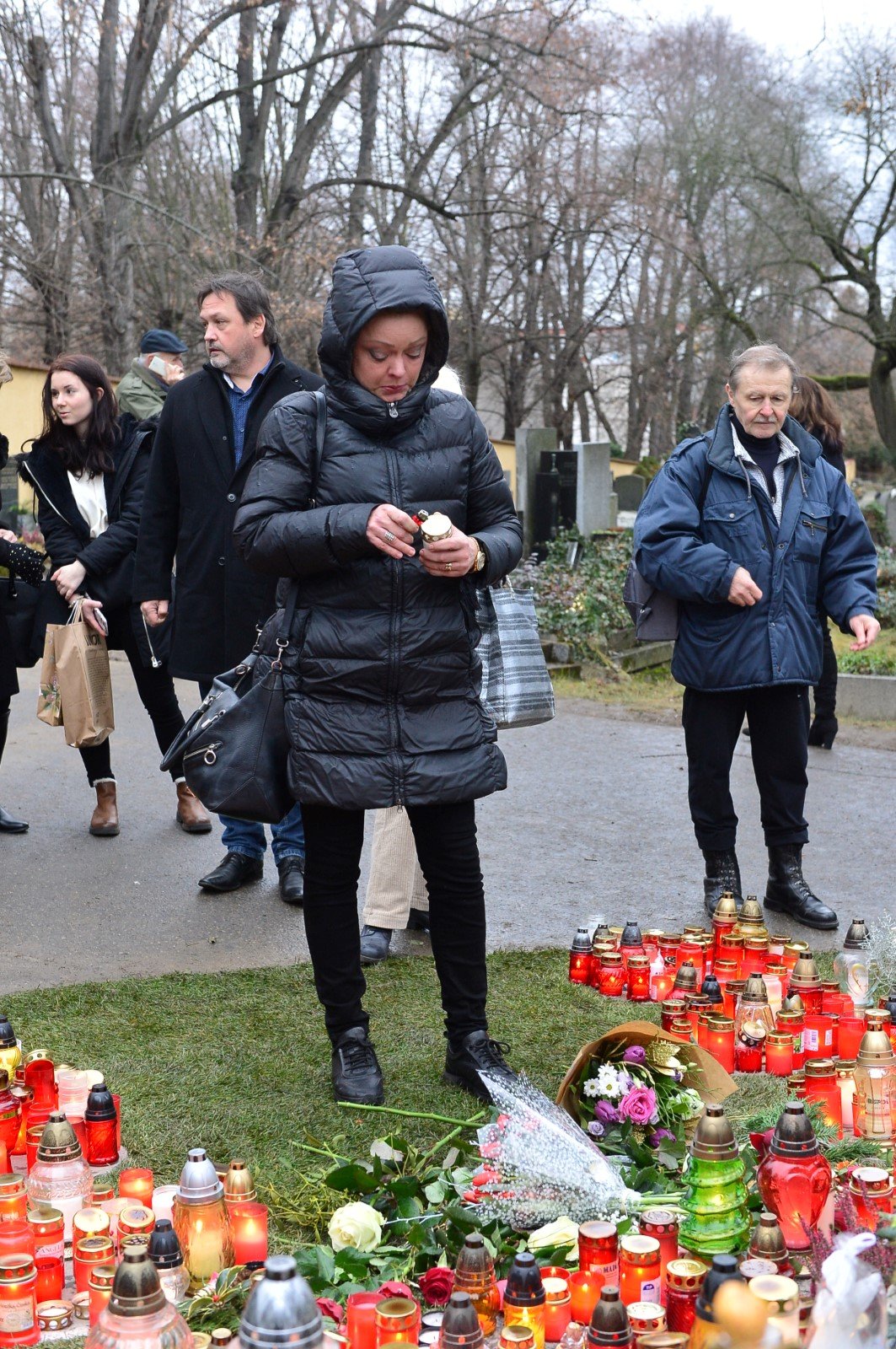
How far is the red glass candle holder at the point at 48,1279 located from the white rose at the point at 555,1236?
0.84 metres

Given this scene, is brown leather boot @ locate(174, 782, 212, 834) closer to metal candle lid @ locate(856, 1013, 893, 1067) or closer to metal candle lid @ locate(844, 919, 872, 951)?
metal candle lid @ locate(844, 919, 872, 951)

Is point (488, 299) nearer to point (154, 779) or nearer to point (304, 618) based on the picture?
point (154, 779)

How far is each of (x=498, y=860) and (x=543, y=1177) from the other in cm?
320

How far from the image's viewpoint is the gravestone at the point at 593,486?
52.2ft

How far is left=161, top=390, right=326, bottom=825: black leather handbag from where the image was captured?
3486 mm

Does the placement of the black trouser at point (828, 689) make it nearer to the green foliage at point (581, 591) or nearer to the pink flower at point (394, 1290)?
the green foliage at point (581, 591)

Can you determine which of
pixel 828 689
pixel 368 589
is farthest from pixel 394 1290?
pixel 828 689

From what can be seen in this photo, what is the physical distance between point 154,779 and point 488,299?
80.8 ft

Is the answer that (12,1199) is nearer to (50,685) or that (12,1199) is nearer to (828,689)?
(50,685)

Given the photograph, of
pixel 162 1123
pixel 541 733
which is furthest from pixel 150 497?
pixel 541 733

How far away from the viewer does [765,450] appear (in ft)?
16.6

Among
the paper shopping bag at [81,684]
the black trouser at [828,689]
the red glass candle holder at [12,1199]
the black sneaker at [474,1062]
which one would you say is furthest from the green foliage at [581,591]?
the red glass candle holder at [12,1199]

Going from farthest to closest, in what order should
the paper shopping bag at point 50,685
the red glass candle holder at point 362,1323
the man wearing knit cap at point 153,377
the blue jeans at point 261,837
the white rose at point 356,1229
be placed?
1. the man wearing knit cap at point 153,377
2. the paper shopping bag at point 50,685
3. the blue jeans at point 261,837
4. the white rose at point 356,1229
5. the red glass candle holder at point 362,1323

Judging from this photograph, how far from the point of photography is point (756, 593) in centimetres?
486
